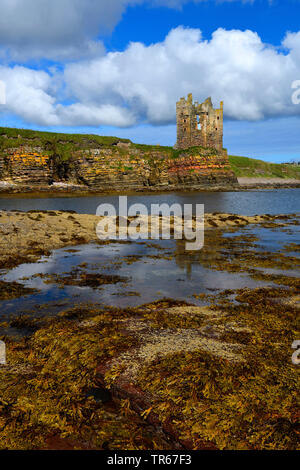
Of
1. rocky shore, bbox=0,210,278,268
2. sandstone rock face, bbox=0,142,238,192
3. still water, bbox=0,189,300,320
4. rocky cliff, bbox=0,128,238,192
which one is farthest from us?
rocky cliff, bbox=0,128,238,192

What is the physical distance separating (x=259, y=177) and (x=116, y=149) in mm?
131105

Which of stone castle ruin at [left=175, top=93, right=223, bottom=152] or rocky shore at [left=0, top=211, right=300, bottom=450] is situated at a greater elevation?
stone castle ruin at [left=175, top=93, right=223, bottom=152]

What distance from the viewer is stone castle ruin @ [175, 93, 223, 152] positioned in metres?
109

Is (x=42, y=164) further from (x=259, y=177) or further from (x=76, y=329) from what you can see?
(x=259, y=177)

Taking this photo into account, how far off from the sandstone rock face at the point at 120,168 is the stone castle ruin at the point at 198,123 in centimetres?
551

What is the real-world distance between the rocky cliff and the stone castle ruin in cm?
572

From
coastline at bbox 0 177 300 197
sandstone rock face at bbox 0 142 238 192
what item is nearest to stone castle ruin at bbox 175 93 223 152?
sandstone rock face at bbox 0 142 238 192

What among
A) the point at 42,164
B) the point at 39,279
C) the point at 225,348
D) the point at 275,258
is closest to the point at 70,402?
the point at 225,348

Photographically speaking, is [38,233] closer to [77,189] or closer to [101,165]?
[77,189]

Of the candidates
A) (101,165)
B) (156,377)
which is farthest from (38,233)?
(101,165)

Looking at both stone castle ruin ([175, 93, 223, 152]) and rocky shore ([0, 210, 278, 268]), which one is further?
stone castle ruin ([175, 93, 223, 152])

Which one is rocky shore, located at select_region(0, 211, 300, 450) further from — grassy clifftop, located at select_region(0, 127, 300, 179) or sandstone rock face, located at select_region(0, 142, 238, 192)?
grassy clifftop, located at select_region(0, 127, 300, 179)

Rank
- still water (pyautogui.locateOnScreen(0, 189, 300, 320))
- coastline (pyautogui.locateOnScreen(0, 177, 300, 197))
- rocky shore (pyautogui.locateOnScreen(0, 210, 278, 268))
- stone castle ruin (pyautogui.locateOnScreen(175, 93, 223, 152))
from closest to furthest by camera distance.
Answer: still water (pyautogui.locateOnScreen(0, 189, 300, 320))
rocky shore (pyautogui.locateOnScreen(0, 210, 278, 268))
coastline (pyautogui.locateOnScreen(0, 177, 300, 197))
stone castle ruin (pyautogui.locateOnScreen(175, 93, 223, 152))

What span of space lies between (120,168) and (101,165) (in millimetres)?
6567
